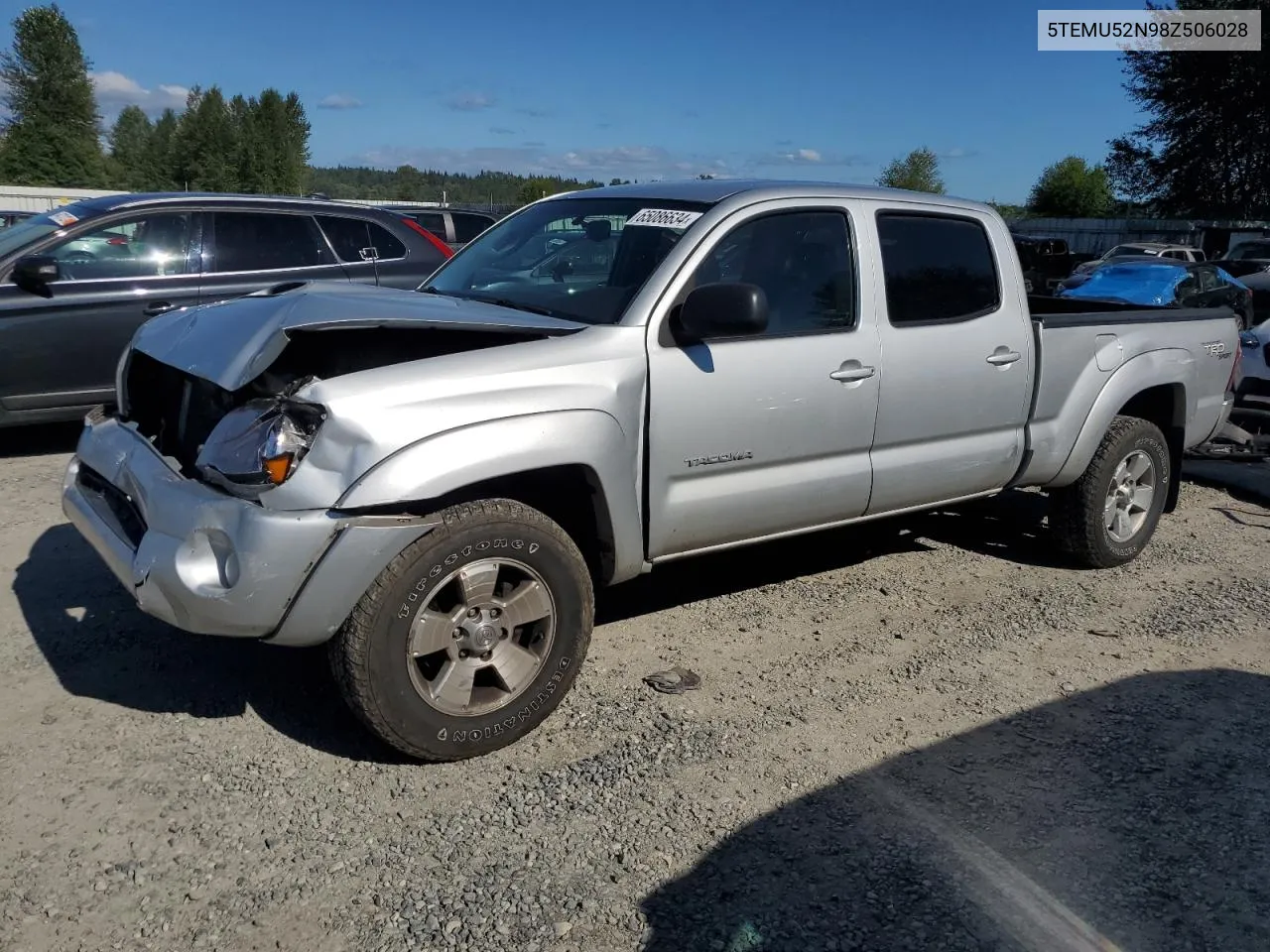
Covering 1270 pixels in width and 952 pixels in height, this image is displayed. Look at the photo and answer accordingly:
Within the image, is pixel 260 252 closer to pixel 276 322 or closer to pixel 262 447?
pixel 276 322

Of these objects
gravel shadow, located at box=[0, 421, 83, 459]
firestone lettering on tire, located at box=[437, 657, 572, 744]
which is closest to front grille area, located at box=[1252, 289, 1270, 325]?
firestone lettering on tire, located at box=[437, 657, 572, 744]

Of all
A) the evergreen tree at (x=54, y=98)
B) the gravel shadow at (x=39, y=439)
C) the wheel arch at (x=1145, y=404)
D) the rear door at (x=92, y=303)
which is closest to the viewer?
the wheel arch at (x=1145, y=404)

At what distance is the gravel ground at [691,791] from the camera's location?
8.75 feet

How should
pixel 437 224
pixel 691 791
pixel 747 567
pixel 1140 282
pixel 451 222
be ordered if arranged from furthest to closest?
pixel 1140 282 → pixel 437 224 → pixel 451 222 → pixel 747 567 → pixel 691 791

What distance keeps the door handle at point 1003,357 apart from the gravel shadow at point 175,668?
3062mm

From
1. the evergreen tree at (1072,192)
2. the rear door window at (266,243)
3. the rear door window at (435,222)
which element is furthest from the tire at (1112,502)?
the evergreen tree at (1072,192)

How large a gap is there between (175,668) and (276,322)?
151cm

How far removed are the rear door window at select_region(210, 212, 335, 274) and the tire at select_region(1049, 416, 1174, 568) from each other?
17.2ft

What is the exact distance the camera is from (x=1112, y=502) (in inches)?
216

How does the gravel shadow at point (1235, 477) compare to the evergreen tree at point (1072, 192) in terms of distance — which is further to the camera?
the evergreen tree at point (1072, 192)

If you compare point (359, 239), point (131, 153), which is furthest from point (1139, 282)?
point (131, 153)

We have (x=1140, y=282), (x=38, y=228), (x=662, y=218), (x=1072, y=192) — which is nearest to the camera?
(x=662, y=218)

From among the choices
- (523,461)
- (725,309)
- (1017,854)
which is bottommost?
(1017,854)

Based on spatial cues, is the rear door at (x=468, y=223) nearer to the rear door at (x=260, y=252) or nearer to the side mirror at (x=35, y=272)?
the rear door at (x=260, y=252)
